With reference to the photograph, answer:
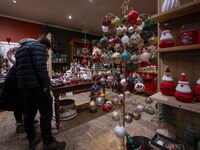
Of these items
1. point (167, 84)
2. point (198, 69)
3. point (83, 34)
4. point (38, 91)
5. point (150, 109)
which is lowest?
point (150, 109)

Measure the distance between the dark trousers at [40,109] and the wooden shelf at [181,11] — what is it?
4.67ft

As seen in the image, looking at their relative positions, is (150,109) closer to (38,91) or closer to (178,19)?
(178,19)

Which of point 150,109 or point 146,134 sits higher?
point 150,109

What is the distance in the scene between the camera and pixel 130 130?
206 centimetres


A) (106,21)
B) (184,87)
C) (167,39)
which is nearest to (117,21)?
(106,21)

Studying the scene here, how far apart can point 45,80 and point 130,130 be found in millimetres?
1551

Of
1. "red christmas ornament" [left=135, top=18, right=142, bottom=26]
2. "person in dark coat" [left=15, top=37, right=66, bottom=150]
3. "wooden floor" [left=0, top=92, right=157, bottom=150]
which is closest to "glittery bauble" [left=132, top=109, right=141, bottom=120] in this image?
"wooden floor" [left=0, top=92, right=157, bottom=150]

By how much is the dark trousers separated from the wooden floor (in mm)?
274

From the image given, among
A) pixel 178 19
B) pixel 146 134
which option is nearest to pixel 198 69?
pixel 178 19

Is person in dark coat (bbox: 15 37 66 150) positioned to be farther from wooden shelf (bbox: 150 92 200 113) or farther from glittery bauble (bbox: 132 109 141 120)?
wooden shelf (bbox: 150 92 200 113)

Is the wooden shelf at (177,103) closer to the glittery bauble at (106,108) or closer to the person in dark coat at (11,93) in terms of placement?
the glittery bauble at (106,108)

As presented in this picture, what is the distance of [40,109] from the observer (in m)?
1.54

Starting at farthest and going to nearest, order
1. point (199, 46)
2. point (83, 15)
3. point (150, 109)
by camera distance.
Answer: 1. point (83, 15)
2. point (150, 109)
3. point (199, 46)

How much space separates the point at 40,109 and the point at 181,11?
1.69 metres
